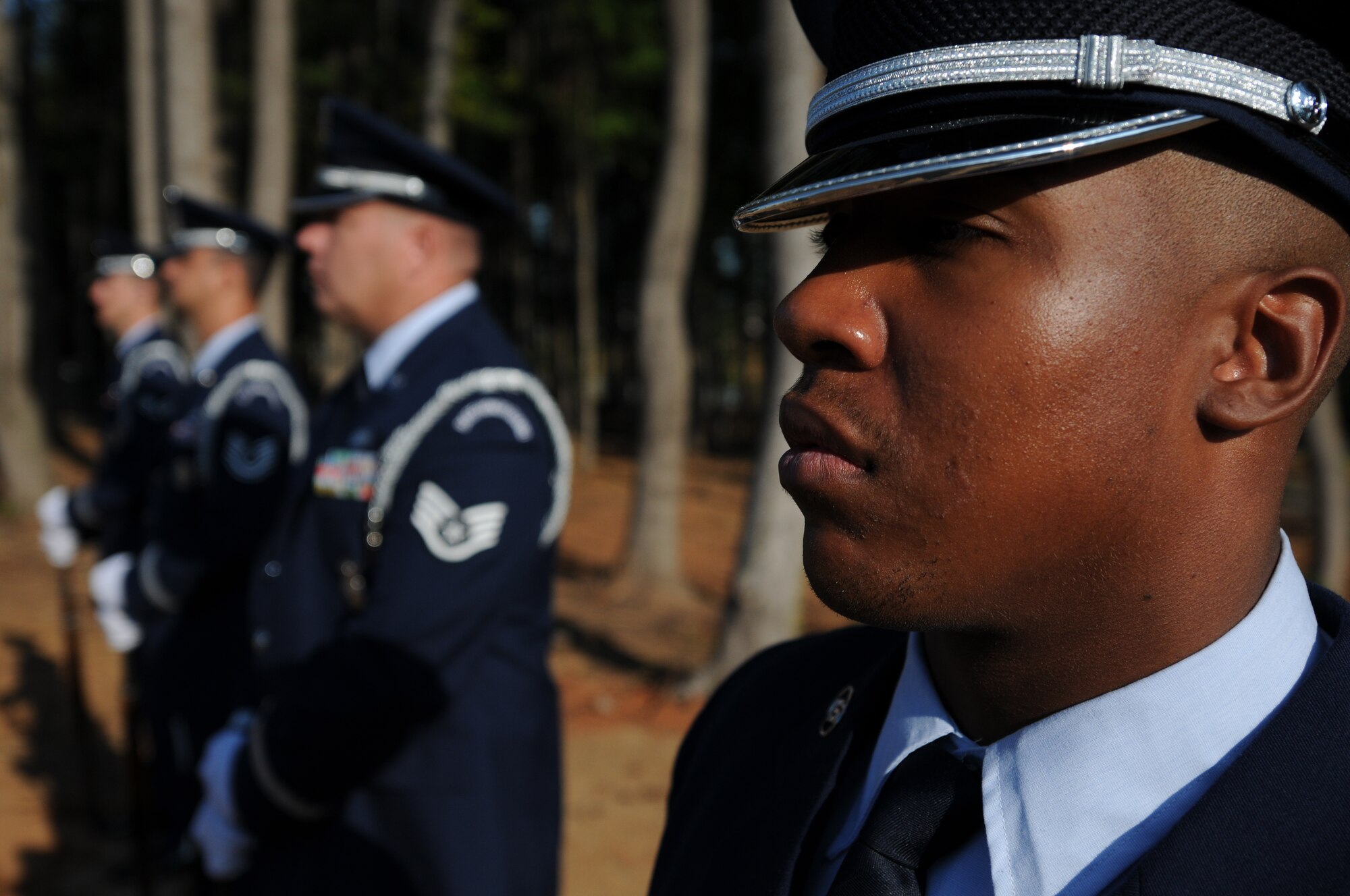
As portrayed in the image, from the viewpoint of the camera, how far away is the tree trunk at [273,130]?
32.0 ft

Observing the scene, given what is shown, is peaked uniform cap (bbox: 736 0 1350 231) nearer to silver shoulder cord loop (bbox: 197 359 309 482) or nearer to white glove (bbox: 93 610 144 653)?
silver shoulder cord loop (bbox: 197 359 309 482)

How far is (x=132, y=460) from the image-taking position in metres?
5.80

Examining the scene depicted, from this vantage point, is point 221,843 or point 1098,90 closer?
point 1098,90

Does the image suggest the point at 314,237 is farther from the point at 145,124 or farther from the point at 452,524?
the point at 145,124

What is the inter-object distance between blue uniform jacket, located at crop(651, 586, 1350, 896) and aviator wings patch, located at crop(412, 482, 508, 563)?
1058 mm

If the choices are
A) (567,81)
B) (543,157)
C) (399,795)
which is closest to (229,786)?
(399,795)

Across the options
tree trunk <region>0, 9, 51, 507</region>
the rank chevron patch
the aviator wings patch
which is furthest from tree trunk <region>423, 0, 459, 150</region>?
the aviator wings patch

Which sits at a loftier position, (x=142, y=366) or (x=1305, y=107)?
(x=1305, y=107)

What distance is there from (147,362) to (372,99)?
1231cm

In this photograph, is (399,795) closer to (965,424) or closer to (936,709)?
(936,709)

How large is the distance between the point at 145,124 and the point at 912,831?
12.6 metres

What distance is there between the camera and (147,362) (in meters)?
6.00

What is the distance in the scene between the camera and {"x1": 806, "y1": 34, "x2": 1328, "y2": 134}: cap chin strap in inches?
38.2

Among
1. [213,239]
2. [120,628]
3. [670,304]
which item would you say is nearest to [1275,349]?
[120,628]
